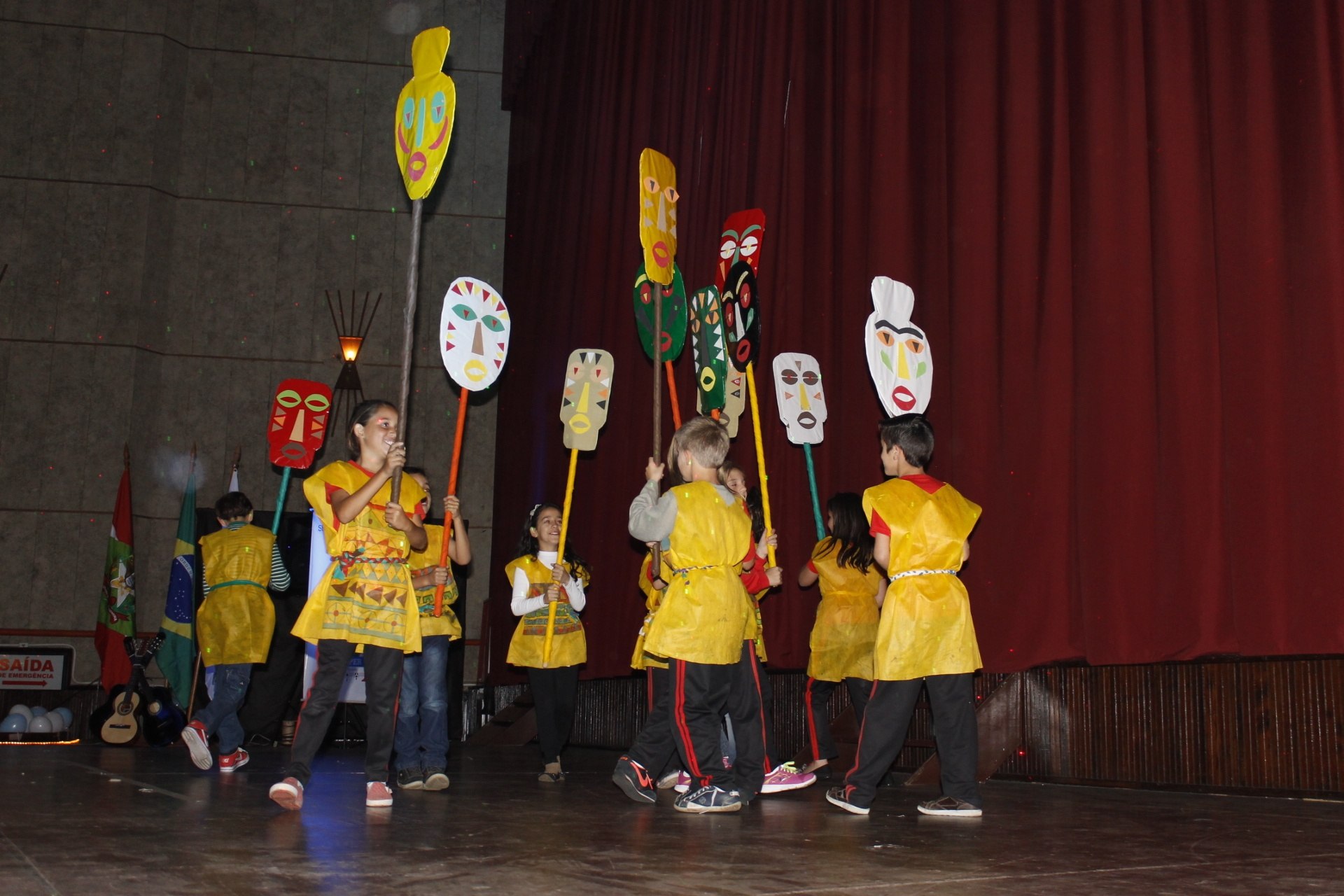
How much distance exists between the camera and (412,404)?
34.1ft

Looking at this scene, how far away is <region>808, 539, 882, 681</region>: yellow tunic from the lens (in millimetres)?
4895

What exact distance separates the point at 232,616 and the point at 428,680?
169cm

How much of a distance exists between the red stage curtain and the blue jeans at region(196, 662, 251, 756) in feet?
8.53

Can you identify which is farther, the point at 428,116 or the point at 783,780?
the point at 428,116

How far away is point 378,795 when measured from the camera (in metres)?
3.66

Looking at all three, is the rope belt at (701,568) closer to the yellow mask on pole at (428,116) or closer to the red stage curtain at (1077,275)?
the red stage curtain at (1077,275)

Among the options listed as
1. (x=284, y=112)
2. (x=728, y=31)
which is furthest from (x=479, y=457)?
(x=728, y=31)

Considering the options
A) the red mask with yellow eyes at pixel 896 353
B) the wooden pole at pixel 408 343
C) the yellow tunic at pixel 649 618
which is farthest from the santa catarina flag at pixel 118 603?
the red mask with yellow eyes at pixel 896 353

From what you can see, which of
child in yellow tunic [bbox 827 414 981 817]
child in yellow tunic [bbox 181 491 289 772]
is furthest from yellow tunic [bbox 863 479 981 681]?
child in yellow tunic [bbox 181 491 289 772]

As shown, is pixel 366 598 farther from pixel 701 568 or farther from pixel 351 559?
pixel 701 568

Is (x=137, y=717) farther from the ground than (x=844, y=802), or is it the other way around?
(x=844, y=802)

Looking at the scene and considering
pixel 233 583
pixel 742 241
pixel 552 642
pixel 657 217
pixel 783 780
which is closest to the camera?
pixel 783 780

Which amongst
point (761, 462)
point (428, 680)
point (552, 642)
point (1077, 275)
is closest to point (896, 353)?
point (761, 462)

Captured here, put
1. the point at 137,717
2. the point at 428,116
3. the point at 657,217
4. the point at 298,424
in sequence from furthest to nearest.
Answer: the point at 137,717, the point at 298,424, the point at 657,217, the point at 428,116
